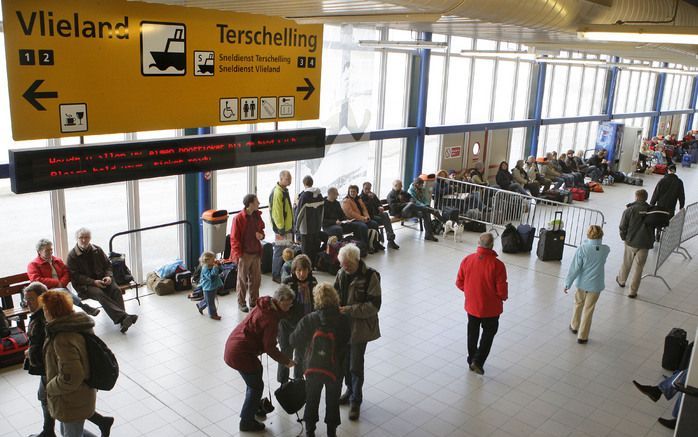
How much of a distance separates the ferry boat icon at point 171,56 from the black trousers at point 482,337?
4.32 metres

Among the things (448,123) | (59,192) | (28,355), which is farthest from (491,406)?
(448,123)

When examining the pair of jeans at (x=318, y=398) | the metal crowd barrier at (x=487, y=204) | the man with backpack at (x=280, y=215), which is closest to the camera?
the pair of jeans at (x=318, y=398)

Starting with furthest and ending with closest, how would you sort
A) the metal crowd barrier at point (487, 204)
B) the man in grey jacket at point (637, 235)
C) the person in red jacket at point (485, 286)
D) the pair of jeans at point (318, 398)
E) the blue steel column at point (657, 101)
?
the blue steel column at point (657, 101) → the metal crowd barrier at point (487, 204) → the man in grey jacket at point (637, 235) → the person in red jacket at point (485, 286) → the pair of jeans at point (318, 398)

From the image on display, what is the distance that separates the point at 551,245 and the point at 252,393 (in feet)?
26.7

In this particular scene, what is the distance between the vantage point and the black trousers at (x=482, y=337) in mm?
7449

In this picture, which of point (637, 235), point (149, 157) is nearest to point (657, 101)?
point (637, 235)

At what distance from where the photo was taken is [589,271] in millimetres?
8328

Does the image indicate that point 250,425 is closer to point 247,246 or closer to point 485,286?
point 485,286

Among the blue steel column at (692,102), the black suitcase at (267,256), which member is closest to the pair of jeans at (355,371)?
the black suitcase at (267,256)

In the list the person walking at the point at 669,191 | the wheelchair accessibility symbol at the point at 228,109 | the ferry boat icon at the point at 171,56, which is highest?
the ferry boat icon at the point at 171,56

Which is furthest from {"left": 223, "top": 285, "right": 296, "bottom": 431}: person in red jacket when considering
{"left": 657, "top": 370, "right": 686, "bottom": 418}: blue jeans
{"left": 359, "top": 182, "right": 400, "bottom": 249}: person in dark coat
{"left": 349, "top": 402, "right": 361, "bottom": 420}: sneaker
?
{"left": 359, "top": 182, "right": 400, "bottom": 249}: person in dark coat

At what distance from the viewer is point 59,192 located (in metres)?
9.11

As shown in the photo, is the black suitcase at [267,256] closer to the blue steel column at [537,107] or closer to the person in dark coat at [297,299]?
the person in dark coat at [297,299]

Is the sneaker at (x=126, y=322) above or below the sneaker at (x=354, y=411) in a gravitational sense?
above
